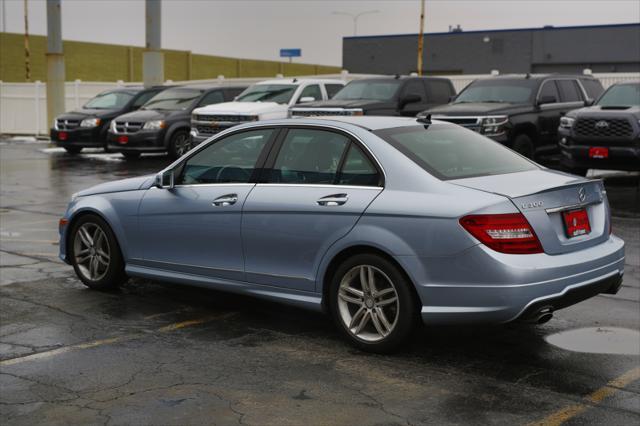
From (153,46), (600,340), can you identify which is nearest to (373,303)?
(600,340)

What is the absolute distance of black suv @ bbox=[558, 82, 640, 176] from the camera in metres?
15.8

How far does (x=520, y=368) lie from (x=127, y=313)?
324 cm

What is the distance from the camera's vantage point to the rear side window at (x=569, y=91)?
19.5 meters

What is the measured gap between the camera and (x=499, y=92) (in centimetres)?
1909

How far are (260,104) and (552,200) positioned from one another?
53.3 feet

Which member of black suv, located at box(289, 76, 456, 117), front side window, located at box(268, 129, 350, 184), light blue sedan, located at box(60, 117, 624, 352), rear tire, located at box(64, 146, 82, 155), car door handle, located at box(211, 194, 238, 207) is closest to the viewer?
light blue sedan, located at box(60, 117, 624, 352)

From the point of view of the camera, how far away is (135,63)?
2739 inches

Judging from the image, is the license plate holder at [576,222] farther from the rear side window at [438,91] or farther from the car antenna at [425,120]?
the rear side window at [438,91]

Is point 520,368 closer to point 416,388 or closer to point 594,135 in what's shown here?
point 416,388

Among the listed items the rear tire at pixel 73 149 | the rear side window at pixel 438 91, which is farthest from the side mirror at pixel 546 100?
the rear tire at pixel 73 149

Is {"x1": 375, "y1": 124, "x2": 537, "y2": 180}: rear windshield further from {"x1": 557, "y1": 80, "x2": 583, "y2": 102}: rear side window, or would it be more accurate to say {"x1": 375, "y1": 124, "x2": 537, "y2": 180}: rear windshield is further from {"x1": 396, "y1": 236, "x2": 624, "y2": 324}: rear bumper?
{"x1": 557, "y1": 80, "x2": 583, "y2": 102}: rear side window

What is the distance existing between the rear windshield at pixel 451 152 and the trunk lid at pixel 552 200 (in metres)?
0.18

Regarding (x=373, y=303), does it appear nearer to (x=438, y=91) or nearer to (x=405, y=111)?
(x=405, y=111)

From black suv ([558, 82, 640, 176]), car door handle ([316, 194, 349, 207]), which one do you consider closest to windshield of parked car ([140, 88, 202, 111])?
black suv ([558, 82, 640, 176])
